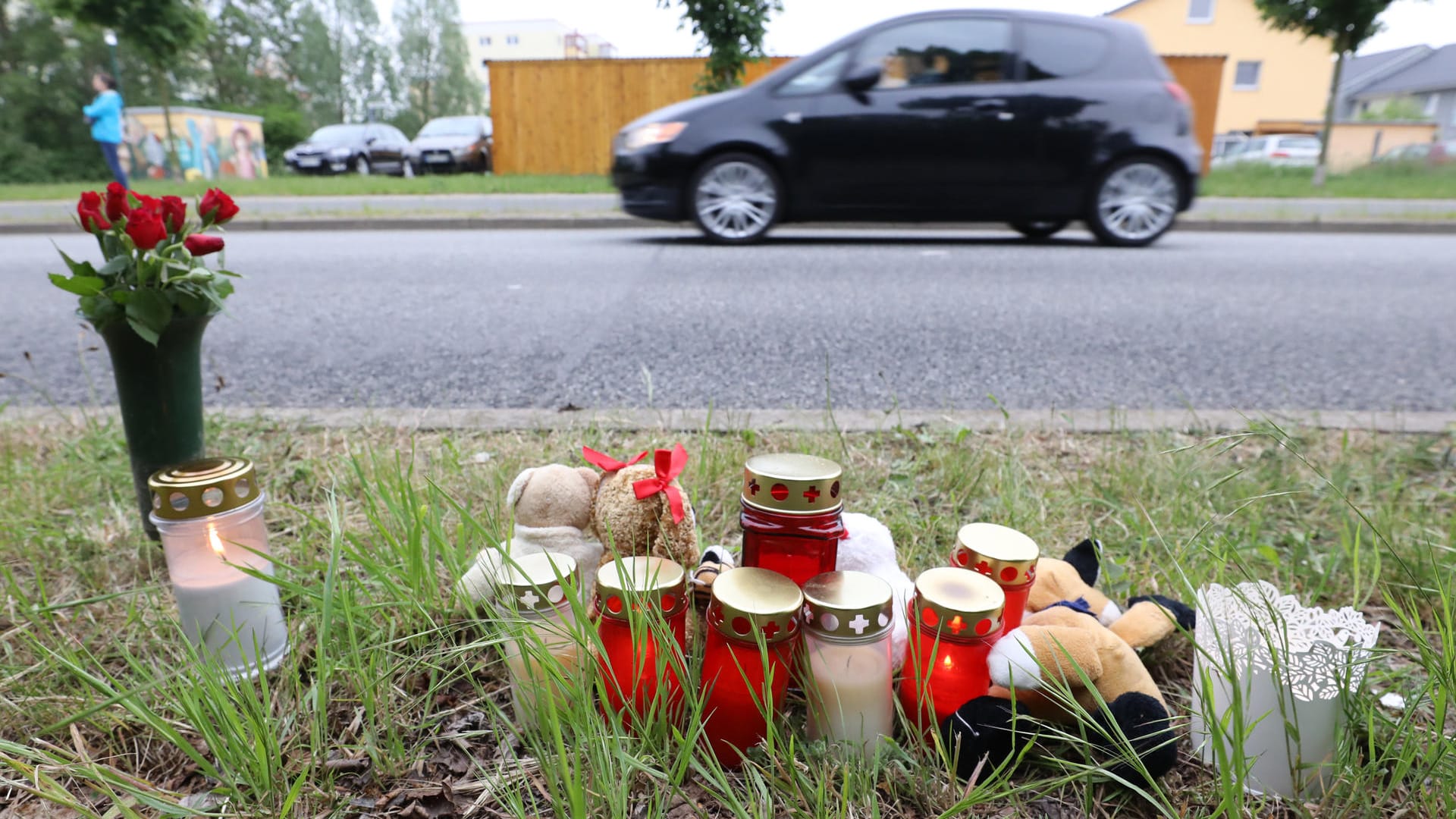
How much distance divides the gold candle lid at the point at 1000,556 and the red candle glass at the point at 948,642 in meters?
0.06

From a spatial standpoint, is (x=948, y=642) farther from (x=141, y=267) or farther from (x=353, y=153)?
(x=353, y=153)

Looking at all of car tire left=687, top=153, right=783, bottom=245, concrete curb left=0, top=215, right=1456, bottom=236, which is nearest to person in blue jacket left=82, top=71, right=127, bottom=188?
concrete curb left=0, top=215, right=1456, bottom=236

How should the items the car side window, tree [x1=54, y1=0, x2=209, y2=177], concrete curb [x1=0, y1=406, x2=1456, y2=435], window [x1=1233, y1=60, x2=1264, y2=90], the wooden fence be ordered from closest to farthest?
concrete curb [x1=0, y1=406, x2=1456, y2=435] < the car side window < tree [x1=54, y1=0, x2=209, y2=177] < the wooden fence < window [x1=1233, y1=60, x2=1264, y2=90]

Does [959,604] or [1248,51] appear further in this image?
[1248,51]

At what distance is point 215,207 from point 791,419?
1399 mm

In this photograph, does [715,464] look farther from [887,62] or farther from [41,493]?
[887,62]

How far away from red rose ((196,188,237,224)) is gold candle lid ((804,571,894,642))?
1229mm

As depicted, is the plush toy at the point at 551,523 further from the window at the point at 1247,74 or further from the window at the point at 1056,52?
the window at the point at 1247,74

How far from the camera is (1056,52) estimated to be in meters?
5.94

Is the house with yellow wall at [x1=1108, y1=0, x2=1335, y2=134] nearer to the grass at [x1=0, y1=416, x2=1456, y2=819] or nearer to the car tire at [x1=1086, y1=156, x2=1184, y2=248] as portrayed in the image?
the car tire at [x1=1086, y1=156, x2=1184, y2=248]

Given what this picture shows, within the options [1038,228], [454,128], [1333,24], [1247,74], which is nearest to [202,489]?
[1038,228]

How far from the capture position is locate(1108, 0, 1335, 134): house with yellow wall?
34375 millimetres

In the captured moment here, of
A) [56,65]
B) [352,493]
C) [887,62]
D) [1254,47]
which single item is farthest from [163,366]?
[1254,47]

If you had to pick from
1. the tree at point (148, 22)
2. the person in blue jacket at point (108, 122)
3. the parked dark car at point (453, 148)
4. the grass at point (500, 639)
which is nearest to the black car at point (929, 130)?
the grass at point (500, 639)
